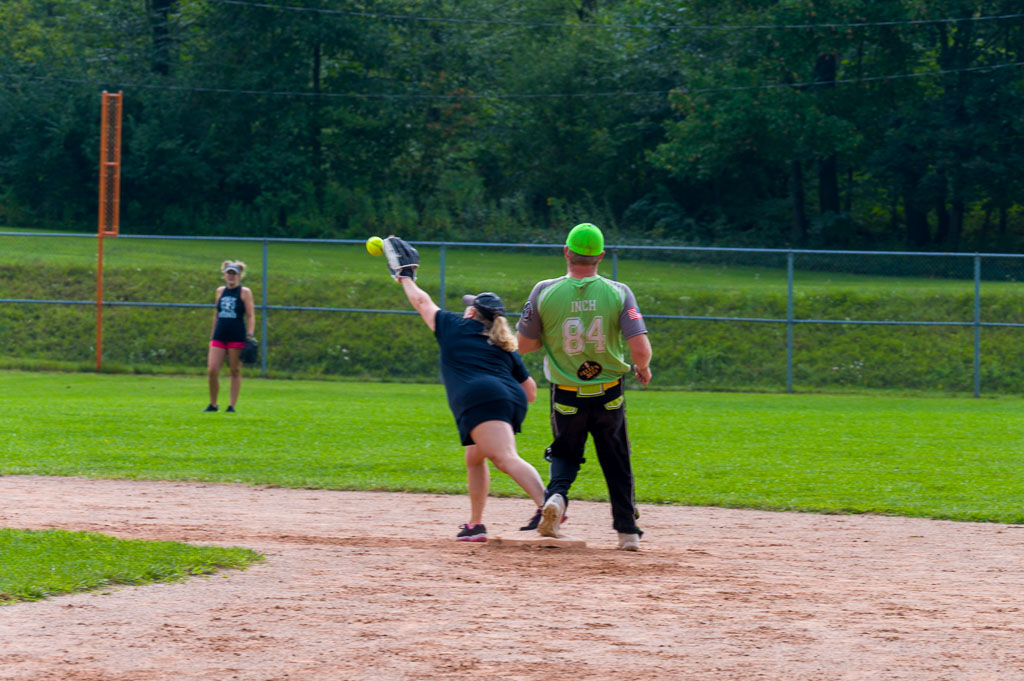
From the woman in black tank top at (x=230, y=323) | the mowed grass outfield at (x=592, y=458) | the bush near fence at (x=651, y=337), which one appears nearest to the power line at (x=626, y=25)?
the bush near fence at (x=651, y=337)

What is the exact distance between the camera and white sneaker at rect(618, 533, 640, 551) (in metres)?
7.17

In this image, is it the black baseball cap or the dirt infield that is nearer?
the dirt infield

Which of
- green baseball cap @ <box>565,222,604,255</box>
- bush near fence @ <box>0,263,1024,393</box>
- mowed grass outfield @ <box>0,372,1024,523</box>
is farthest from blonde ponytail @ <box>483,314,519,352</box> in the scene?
bush near fence @ <box>0,263,1024,393</box>

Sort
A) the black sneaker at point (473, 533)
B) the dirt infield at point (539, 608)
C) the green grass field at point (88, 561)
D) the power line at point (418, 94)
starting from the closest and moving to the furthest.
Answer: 1. the dirt infield at point (539, 608)
2. the green grass field at point (88, 561)
3. the black sneaker at point (473, 533)
4. the power line at point (418, 94)

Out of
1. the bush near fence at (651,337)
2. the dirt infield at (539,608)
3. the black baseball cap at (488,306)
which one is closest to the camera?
the dirt infield at (539,608)

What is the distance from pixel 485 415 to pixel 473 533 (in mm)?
833

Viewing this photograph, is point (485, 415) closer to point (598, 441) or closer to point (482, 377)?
point (482, 377)

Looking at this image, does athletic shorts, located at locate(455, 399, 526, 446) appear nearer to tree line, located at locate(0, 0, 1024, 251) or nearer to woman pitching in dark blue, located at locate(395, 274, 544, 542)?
woman pitching in dark blue, located at locate(395, 274, 544, 542)

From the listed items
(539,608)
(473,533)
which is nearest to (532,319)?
(473,533)

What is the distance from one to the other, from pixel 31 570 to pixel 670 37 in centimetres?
3672

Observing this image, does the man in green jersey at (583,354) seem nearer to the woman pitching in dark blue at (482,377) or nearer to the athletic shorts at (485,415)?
the woman pitching in dark blue at (482,377)

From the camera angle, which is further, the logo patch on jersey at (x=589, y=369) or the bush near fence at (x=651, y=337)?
the bush near fence at (x=651, y=337)

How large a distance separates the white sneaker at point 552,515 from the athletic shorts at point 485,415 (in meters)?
0.55

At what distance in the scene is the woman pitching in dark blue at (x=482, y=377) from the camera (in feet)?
23.1
